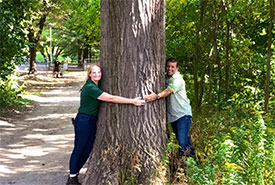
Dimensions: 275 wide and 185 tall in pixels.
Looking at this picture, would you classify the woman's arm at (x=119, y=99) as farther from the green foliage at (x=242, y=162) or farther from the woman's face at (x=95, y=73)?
the green foliage at (x=242, y=162)

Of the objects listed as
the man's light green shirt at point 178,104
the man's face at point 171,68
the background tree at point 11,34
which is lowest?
the man's light green shirt at point 178,104

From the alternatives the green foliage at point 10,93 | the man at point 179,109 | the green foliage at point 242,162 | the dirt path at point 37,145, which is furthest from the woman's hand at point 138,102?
the green foliage at point 10,93

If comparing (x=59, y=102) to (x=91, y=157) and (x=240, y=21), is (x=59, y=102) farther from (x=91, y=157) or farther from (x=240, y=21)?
(x=91, y=157)

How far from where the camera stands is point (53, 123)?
10.5m

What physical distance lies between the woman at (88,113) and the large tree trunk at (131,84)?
121 millimetres

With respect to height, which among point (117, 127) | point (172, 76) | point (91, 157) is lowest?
point (91, 157)

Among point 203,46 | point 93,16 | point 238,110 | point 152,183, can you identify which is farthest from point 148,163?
point 93,16

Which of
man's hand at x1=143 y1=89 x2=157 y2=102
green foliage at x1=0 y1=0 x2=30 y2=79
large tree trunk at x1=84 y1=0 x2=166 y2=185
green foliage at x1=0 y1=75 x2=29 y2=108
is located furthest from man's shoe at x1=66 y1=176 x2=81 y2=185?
green foliage at x1=0 y1=75 x2=29 y2=108

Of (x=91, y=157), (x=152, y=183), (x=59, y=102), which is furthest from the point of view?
(x=59, y=102)

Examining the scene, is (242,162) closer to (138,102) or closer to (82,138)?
(138,102)

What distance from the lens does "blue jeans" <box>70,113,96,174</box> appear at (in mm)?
4645

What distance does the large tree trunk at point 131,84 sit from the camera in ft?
14.0

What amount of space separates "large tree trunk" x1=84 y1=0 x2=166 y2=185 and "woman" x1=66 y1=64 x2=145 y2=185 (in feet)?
0.40

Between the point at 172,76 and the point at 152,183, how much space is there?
1565 millimetres
